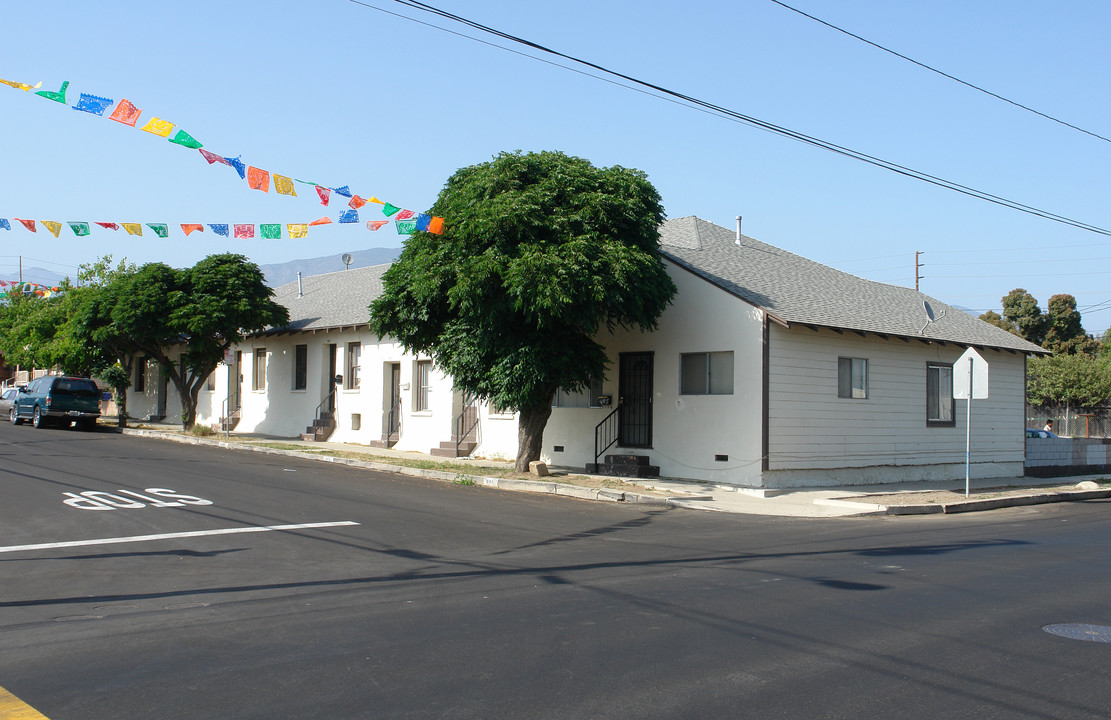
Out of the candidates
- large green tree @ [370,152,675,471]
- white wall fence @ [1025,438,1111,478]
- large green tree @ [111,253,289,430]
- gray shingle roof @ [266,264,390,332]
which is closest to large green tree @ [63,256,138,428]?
large green tree @ [111,253,289,430]

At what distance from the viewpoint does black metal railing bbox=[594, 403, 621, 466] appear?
20250 millimetres

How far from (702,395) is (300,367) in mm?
16468

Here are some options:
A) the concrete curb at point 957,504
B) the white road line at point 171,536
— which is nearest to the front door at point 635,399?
the concrete curb at point 957,504

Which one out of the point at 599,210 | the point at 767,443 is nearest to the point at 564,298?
the point at 599,210

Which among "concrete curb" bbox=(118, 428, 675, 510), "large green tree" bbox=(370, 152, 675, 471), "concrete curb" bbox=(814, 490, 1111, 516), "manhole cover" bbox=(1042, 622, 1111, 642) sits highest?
"large green tree" bbox=(370, 152, 675, 471)

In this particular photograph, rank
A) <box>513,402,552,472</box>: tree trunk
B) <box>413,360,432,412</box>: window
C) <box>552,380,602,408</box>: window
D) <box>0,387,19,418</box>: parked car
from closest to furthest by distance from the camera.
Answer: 1. <box>513,402,552,472</box>: tree trunk
2. <box>552,380,602,408</box>: window
3. <box>413,360,432,412</box>: window
4. <box>0,387,19,418</box>: parked car

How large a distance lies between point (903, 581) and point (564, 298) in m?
8.26

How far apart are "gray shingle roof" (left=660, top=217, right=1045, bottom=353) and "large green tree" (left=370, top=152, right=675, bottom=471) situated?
7.70 feet

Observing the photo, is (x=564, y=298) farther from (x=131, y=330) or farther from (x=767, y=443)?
(x=131, y=330)

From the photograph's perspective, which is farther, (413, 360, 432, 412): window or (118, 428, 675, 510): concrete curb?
(413, 360, 432, 412): window

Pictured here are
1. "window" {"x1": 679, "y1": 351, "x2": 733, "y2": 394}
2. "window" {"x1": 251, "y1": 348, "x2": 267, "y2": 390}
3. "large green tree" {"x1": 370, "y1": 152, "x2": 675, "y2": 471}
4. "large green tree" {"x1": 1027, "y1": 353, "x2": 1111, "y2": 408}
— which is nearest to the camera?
"large green tree" {"x1": 370, "y1": 152, "x2": 675, "y2": 471}

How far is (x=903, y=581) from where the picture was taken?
28.4 feet

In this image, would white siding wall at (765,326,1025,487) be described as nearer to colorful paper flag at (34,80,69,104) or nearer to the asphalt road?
the asphalt road

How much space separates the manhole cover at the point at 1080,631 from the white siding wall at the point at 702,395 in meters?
10.7
